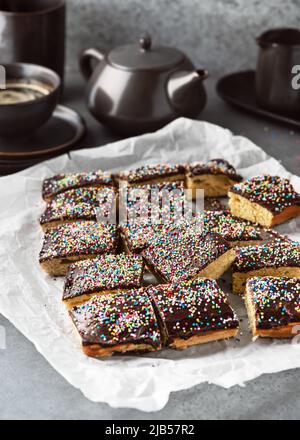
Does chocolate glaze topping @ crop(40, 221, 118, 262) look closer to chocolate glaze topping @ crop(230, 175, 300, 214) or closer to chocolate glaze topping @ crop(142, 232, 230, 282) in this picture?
chocolate glaze topping @ crop(142, 232, 230, 282)

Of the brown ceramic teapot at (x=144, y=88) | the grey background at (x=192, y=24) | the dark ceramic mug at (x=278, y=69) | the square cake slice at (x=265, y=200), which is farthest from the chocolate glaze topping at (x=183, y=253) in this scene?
the grey background at (x=192, y=24)

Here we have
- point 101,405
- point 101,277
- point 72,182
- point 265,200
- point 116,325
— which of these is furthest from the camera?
point 72,182

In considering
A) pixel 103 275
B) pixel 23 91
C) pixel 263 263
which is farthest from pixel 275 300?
pixel 23 91

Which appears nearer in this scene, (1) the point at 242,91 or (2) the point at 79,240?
(2) the point at 79,240

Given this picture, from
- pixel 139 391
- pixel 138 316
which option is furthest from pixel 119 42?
pixel 139 391

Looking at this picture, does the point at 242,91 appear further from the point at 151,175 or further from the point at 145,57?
the point at 151,175

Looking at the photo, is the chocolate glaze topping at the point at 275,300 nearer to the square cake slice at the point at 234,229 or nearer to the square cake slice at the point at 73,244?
the square cake slice at the point at 234,229

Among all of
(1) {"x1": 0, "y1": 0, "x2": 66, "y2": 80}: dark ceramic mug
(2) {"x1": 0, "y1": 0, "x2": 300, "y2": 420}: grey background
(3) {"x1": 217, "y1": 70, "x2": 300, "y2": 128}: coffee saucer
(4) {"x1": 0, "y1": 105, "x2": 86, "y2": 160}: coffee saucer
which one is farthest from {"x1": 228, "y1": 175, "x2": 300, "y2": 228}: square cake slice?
(1) {"x1": 0, "y1": 0, "x2": 66, "y2": 80}: dark ceramic mug
